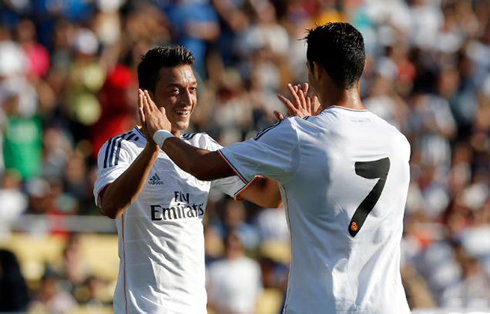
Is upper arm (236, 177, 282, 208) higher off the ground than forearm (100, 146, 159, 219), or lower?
lower

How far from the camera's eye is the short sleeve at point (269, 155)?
4.99m

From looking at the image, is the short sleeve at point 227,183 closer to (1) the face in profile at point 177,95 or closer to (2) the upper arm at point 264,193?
(2) the upper arm at point 264,193

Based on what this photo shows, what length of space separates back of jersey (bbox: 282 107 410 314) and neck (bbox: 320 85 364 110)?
62 millimetres

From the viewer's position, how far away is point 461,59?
16.5 meters

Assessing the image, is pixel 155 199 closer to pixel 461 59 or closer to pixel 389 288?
pixel 389 288

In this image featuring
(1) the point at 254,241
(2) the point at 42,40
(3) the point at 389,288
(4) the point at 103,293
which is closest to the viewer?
(3) the point at 389,288

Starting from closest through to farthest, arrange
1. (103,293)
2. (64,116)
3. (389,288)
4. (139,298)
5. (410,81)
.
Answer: (389,288) → (139,298) → (103,293) → (64,116) → (410,81)

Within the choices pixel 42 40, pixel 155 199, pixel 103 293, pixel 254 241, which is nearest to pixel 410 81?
pixel 254 241

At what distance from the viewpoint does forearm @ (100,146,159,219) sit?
218 inches

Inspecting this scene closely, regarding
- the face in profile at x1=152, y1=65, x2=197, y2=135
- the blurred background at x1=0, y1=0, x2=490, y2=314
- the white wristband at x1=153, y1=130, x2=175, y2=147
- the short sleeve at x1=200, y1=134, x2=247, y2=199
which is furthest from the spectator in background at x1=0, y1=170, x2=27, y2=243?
the white wristband at x1=153, y1=130, x2=175, y2=147

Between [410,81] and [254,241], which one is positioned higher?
[410,81]

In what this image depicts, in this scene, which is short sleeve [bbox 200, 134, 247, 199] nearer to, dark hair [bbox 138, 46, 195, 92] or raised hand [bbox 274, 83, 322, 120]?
dark hair [bbox 138, 46, 195, 92]

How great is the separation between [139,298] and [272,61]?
965cm

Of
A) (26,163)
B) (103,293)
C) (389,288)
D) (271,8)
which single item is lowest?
(103,293)
